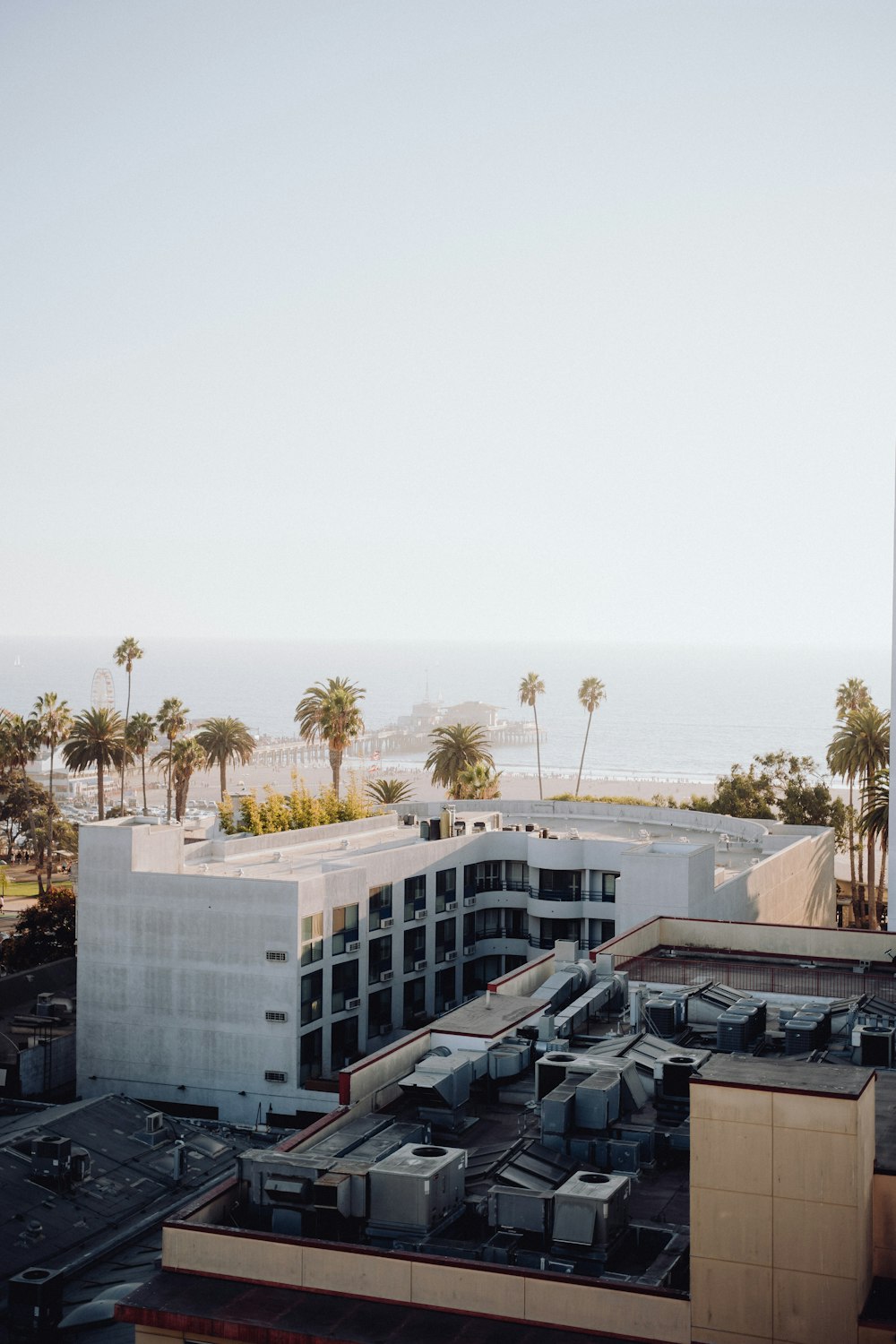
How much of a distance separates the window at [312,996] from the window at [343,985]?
0.98 metres

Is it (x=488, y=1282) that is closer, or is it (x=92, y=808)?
(x=488, y=1282)

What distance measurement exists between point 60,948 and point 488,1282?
55.9 metres

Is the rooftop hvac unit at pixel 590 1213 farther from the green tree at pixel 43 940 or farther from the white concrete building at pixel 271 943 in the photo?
the green tree at pixel 43 940

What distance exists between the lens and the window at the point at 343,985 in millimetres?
53688

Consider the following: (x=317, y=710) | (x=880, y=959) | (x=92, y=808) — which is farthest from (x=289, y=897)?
(x=92, y=808)

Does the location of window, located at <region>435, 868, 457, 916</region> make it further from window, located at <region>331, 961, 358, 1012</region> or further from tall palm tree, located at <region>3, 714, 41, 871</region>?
tall palm tree, located at <region>3, 714, 41, 871</region>

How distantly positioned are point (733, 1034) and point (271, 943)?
24.6 m

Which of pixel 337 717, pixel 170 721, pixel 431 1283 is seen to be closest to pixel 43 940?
pixel 337 717

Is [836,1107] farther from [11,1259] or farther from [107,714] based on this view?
[107,714]

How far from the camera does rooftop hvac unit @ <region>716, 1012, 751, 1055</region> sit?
29500 mm

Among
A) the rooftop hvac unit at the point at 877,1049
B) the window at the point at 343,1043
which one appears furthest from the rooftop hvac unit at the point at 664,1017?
the window at the point at 343,1043

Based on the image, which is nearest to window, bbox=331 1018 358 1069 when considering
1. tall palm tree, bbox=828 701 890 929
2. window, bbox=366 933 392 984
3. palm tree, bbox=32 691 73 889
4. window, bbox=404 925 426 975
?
window, bbox=366 933 392 984

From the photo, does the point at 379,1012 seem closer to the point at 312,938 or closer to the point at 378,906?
the point at 378,906

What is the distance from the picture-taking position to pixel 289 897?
50375mm
